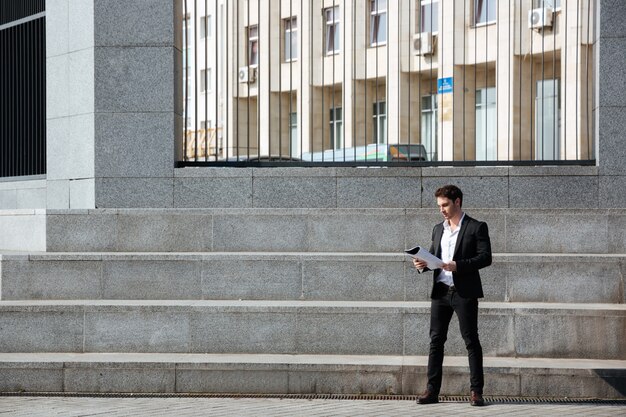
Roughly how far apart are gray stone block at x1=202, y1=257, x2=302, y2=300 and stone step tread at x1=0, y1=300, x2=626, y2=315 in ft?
0.48

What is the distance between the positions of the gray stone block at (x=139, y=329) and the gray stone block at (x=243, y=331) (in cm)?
17

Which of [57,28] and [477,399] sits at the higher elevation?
[57,28]

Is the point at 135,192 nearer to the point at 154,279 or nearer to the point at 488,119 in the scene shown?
the point at 154,279

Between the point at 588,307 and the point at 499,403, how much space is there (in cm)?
159

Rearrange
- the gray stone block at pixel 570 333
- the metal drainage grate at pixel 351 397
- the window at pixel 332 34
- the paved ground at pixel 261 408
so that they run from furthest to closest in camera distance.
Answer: the window at pixel 332 34
the gray stone block at pixel 570 333
the metal drainage grate at pixel 351 397
the paved ground at pixel 261 408

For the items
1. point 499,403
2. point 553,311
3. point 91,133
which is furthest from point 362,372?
point 91,133

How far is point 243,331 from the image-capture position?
10859 millimetres

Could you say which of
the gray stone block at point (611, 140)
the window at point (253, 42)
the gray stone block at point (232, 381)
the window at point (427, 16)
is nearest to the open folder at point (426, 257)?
the gray stone block at point (232, 381)

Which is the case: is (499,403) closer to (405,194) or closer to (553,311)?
(553,311)

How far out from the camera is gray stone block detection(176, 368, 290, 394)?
10.2 meters

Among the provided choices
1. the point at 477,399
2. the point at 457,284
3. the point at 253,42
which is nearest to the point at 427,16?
the point at 253,42

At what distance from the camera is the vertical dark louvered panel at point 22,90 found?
1497 centimetres

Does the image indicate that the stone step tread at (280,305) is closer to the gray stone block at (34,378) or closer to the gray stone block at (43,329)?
the gray stone block at (43,329)

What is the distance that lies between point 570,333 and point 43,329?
17.4ft
